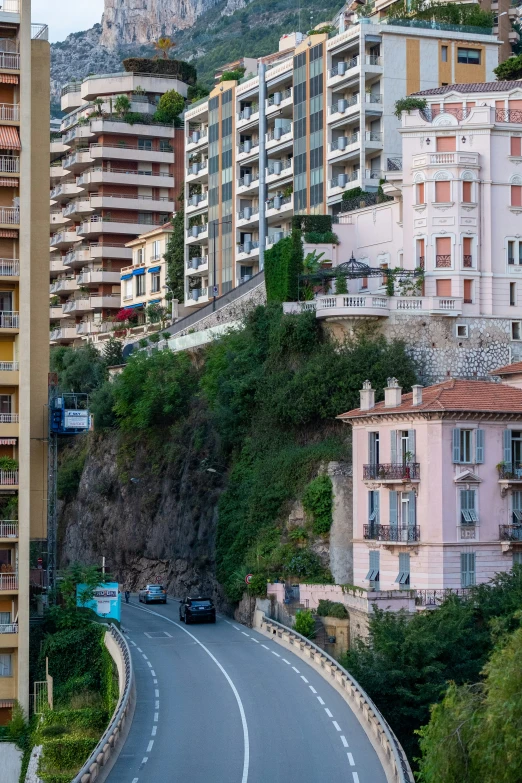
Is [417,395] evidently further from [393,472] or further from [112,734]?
[112,734]

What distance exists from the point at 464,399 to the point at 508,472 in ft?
11.2

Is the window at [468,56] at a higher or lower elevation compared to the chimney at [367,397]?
higher

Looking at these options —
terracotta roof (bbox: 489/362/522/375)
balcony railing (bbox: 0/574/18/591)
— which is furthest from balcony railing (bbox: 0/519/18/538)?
terracotta roof (bbox: 489/362/522/375)

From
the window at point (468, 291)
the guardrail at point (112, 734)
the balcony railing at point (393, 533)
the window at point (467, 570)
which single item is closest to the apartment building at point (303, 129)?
the window at point (468, 291)

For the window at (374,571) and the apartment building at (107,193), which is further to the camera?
the apartment building at (107,193)

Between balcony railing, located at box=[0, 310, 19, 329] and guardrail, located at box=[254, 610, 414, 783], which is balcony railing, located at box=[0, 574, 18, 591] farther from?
guardrail, located at box=[254, 610, 414, 783]

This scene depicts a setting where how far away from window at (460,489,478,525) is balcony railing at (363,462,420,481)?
1.92 metres

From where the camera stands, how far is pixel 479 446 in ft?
197

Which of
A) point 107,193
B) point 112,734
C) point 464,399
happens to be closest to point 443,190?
point 464,399

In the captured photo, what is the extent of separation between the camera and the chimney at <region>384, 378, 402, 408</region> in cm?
6181

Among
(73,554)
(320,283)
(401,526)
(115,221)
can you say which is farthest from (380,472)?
(115,221)

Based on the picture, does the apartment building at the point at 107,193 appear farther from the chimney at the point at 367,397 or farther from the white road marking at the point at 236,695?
the chimney at the point at 367,397

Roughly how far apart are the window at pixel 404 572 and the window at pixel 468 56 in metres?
40.8

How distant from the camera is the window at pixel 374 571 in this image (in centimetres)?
6128
